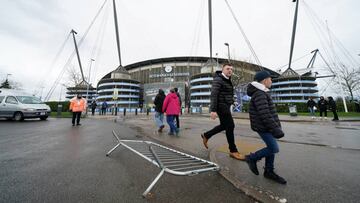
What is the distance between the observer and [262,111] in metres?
2.38

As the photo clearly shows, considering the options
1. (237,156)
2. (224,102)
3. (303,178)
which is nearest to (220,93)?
(224,102)

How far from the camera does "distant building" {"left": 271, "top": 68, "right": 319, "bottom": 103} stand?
77.8 meters

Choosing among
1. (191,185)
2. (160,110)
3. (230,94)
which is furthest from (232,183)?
(160,110)

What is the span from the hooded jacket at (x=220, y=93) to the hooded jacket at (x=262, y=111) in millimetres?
777

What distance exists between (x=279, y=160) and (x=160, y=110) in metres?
4.62

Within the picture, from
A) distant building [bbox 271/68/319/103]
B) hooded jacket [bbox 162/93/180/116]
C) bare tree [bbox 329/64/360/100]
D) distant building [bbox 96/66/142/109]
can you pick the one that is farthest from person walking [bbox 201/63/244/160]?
distant building [bbox 271/68/319/103]

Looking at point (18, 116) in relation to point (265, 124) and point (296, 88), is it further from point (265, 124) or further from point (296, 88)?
point (296, 88)

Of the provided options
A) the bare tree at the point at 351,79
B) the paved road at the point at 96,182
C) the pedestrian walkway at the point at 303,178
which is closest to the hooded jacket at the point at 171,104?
the pedestrian walkway at the point at 303,178

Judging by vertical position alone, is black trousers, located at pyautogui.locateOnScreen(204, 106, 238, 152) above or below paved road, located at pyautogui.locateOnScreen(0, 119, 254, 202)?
above

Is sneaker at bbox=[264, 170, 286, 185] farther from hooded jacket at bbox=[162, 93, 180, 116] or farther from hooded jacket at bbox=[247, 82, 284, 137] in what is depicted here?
hooded jacket at bbox=[162, 93, 180, 116]

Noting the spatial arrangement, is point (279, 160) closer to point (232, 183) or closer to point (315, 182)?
point (315, 182)

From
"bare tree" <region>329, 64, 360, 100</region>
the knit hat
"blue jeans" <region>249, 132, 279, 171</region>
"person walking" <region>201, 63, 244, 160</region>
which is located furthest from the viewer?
"bare tree" <region>329, 64, 360, 100</region>

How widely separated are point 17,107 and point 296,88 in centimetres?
9407

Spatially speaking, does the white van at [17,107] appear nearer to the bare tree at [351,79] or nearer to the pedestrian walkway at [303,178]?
the pedestrian walkway at [303,178]
